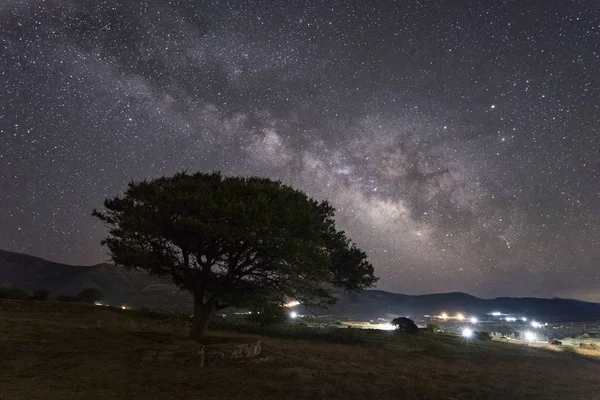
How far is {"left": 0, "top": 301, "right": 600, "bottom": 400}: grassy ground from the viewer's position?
13148 mm

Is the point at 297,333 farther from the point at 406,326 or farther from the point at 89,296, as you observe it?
the point at 89,296

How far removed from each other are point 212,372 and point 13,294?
32928 millimetres

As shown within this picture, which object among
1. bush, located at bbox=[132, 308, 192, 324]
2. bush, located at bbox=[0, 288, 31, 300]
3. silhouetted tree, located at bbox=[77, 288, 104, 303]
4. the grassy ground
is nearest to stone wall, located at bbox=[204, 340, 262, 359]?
the grassy ground

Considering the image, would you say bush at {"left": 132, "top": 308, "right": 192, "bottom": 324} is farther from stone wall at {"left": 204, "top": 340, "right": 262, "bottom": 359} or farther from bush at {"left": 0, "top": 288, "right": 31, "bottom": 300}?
stone wall at {"left": 204, "top": 340, "right": 262, "bottom": 359}

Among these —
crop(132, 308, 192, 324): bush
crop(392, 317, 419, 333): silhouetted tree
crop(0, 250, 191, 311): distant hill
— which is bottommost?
crop(0, 250, 191, 311): distant hill

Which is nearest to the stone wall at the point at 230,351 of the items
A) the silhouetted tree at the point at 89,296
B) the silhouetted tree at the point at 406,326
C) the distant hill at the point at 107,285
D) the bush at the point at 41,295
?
Answer: the bush at the point at 41,295

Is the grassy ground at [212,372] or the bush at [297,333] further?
the bush at [297,333]

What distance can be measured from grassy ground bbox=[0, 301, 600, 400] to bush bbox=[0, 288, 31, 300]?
6.61 m

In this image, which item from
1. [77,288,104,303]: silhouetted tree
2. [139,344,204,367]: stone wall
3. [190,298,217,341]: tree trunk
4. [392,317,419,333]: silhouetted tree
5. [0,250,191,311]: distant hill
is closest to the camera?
[139,344,204,367]: stone wall

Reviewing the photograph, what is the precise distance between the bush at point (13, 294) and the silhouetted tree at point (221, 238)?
2236 centimetres

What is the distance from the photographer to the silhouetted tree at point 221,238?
1962 cm

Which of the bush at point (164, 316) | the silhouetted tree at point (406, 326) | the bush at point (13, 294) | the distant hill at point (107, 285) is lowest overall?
the distant hill at point (107, 285)

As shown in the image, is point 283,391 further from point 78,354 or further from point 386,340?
point 386,340

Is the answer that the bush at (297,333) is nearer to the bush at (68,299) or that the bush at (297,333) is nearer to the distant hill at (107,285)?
the bush at (68,299)
